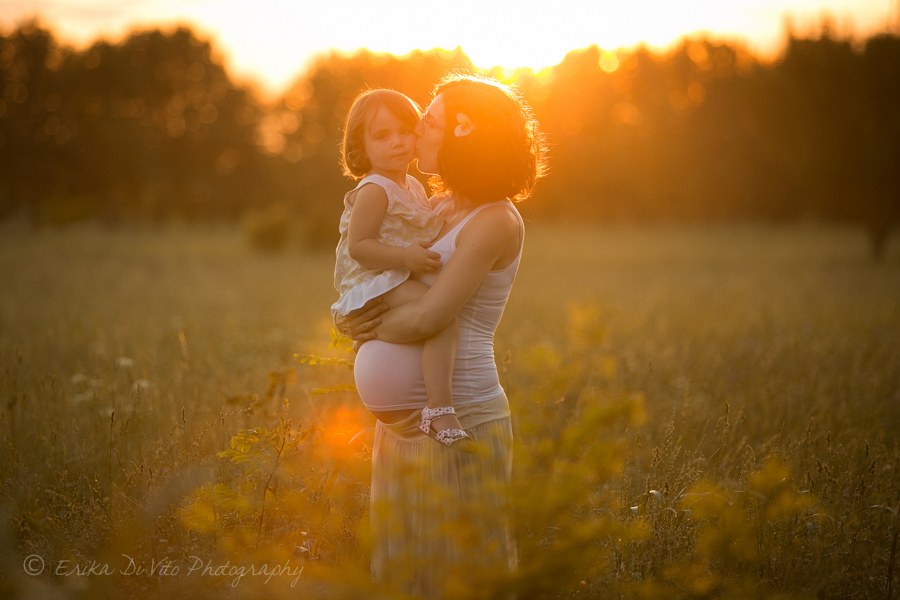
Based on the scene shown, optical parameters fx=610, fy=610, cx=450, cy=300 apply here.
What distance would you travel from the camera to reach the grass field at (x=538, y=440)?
2289 mm

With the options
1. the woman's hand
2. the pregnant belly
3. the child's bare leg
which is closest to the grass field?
the child's bare leg

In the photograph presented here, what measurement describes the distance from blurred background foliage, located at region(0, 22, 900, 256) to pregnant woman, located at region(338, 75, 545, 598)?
74.5 feet

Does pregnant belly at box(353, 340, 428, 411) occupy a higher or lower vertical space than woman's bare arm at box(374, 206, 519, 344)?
lower

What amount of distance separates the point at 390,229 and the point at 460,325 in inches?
22.3

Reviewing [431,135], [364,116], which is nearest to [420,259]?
[431,135]

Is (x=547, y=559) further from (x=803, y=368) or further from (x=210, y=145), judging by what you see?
(x=210, y=145)

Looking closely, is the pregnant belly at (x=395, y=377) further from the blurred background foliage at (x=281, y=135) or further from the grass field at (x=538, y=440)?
the blurred background foliage at (x=281, y=135)

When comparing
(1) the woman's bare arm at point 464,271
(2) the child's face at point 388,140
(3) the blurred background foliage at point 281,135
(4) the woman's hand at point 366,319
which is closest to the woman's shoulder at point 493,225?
(1) the woman's bare arm at point 464,271

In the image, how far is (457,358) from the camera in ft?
8.38

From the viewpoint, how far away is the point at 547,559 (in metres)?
1.55

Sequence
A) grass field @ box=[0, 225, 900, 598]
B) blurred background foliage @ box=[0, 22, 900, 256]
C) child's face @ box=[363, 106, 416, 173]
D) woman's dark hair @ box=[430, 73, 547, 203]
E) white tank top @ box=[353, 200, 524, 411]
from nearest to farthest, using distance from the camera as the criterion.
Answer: grass field @ box=[0, 225, 900, 598] → woman's dark hair @ box=[430, 73, 547, 203] → white tank top @ box=[353, 200, 524, 411] → child's face @ box=[363, 106, 416, 173] → blurred background foliage @ box=[0, 22, 900, 256]

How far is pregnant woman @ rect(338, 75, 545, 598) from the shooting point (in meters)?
2.37

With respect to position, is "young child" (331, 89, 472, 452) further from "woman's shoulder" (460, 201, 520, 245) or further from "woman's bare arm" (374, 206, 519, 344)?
"woman's shoulder" (460, 201, 520, 245)

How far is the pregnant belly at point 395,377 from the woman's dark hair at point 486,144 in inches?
27.6
